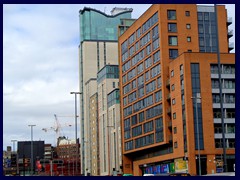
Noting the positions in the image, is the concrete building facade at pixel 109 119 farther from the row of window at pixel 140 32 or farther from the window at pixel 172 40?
the window at pixel 172 40

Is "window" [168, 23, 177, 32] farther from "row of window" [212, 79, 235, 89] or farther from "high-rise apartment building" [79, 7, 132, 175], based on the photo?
"high-rise apartment building" [79, 7, 132, 175]

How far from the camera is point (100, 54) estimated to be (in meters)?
169

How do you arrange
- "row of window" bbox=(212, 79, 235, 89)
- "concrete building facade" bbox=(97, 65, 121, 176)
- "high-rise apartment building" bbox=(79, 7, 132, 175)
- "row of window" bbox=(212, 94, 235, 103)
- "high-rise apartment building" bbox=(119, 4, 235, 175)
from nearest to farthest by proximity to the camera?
"high-rise apartment building" bbox=(119, 4, 235, 175)
"row of window" bbox=(212, 94, 235, 103)
"row of window" bbox=(212, 79, 235, 89)
"concrete building facade" bbox=(97, 65, 121, 176)
"high-rise apartment building" bbox=(79, 7, 132, 175)

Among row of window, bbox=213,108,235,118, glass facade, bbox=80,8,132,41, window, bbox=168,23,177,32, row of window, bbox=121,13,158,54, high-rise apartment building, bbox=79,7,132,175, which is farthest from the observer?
glass facade, bbox=80,8,132,41

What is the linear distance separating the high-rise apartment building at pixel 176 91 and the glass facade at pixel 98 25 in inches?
2557

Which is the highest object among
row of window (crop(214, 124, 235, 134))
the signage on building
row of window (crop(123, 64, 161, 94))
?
row of window (crop(123, 64, 161, 94))

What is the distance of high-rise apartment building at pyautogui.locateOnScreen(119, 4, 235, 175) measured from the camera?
78.5 m

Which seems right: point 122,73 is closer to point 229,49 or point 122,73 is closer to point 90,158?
point 229,49

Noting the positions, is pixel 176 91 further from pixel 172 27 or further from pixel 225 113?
pixel 172 27

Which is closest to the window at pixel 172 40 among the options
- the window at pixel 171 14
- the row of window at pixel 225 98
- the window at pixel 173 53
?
the window at pixel 173 53

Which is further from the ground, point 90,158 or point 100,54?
point 100,54

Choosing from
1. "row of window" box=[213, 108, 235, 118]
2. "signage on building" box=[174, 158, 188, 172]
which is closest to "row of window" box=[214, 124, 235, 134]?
"row of window" box=[213, 108, 235, 118]

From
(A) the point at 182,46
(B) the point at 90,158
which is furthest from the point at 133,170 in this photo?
(B) the point at 90,158

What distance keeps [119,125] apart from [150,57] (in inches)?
1182
